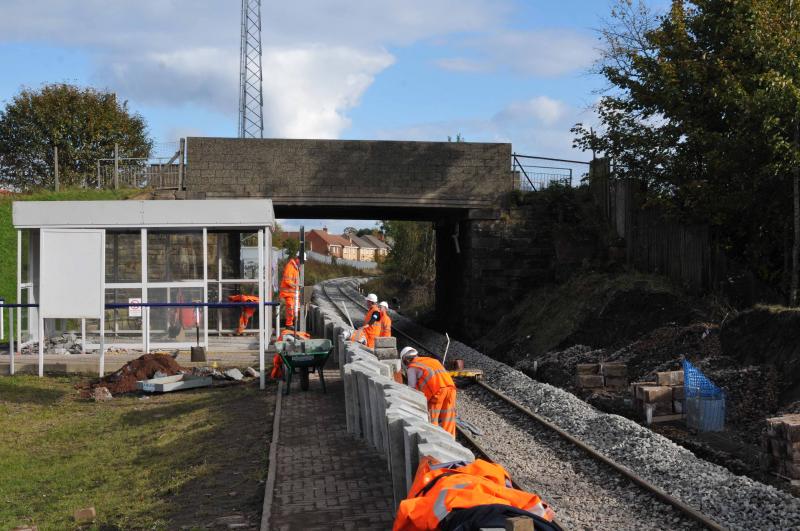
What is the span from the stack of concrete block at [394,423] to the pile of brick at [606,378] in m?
5.27

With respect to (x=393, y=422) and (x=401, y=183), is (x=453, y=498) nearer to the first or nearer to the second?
(x=393, y=422)

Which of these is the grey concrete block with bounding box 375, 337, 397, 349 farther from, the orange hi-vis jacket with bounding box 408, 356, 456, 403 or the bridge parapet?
the bridge parapet

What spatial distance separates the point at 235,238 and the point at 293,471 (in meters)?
17.5

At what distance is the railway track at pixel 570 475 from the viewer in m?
8.77

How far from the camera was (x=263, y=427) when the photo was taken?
1266cm

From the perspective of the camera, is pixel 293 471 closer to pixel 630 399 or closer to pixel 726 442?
pixel 726 442

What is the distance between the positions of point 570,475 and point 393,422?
3.59m

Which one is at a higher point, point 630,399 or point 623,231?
point 623,231

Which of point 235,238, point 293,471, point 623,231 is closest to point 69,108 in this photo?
point 235,238

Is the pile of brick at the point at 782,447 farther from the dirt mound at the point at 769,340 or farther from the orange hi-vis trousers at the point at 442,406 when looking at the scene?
the orange hi-vis trousers at the point at 442,406

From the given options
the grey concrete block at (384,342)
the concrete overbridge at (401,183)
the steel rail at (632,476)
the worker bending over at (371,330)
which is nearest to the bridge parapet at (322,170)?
the concrete overbridge at (401,183)

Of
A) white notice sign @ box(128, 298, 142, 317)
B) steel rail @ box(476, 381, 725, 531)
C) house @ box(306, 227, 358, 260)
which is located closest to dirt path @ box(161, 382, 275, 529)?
steel rail @ box(476, 381, 725, 531)

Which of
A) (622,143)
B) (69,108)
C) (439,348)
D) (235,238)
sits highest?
(69,108)

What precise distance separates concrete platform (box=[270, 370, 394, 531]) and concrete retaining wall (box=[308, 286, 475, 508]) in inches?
9.0
